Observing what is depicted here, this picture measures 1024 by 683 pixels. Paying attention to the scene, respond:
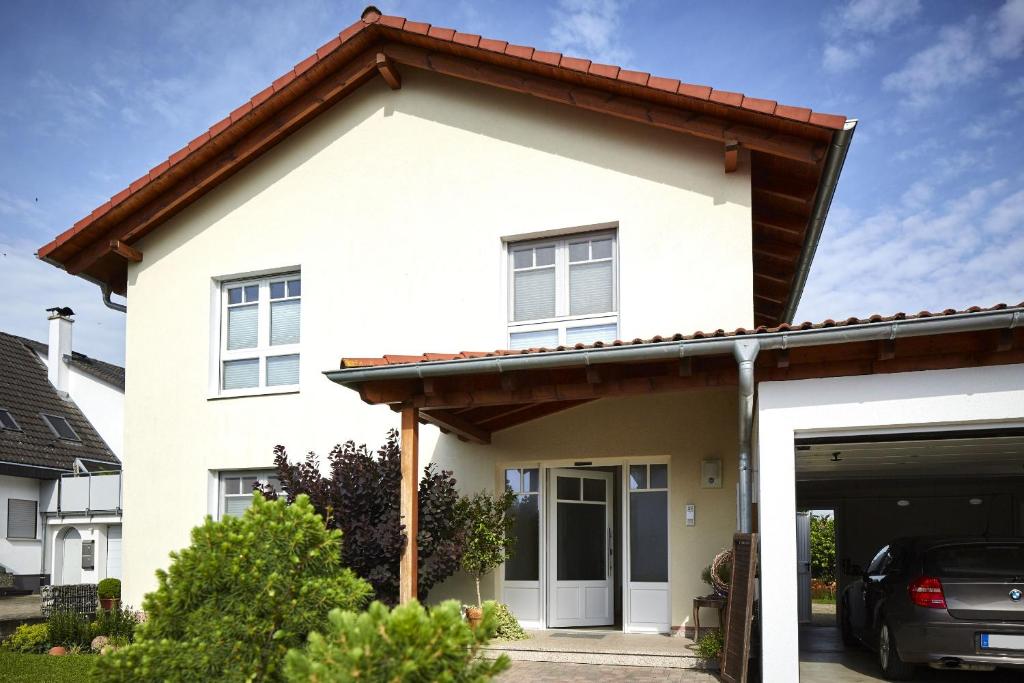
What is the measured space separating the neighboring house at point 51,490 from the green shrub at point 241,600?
17782 millimetres

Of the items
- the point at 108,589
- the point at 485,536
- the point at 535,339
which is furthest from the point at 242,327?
the point at 108,589

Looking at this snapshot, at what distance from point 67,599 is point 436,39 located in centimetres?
981

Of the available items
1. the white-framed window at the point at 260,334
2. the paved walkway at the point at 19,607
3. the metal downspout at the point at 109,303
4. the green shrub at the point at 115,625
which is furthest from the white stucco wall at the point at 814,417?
the paved walkway at the point at 19,607

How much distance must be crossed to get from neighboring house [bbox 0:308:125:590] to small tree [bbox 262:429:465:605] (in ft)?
44.5

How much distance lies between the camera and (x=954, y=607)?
812 cm

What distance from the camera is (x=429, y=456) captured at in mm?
11695

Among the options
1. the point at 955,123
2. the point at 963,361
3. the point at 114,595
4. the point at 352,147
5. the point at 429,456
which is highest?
the point at 955,123

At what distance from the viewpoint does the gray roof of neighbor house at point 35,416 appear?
76.9ft

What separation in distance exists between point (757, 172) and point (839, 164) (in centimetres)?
108

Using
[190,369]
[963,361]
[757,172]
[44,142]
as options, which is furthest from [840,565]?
[44,142]

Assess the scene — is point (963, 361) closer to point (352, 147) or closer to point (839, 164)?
point (839, 164)

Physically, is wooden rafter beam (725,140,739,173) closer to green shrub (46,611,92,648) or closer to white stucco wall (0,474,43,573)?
green shrub (46,611,92,648)

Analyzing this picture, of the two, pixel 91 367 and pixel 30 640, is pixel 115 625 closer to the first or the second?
pixel 30 640

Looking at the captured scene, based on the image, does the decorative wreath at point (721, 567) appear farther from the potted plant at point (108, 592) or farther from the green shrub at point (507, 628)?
the potted plant at point (108, 592)
